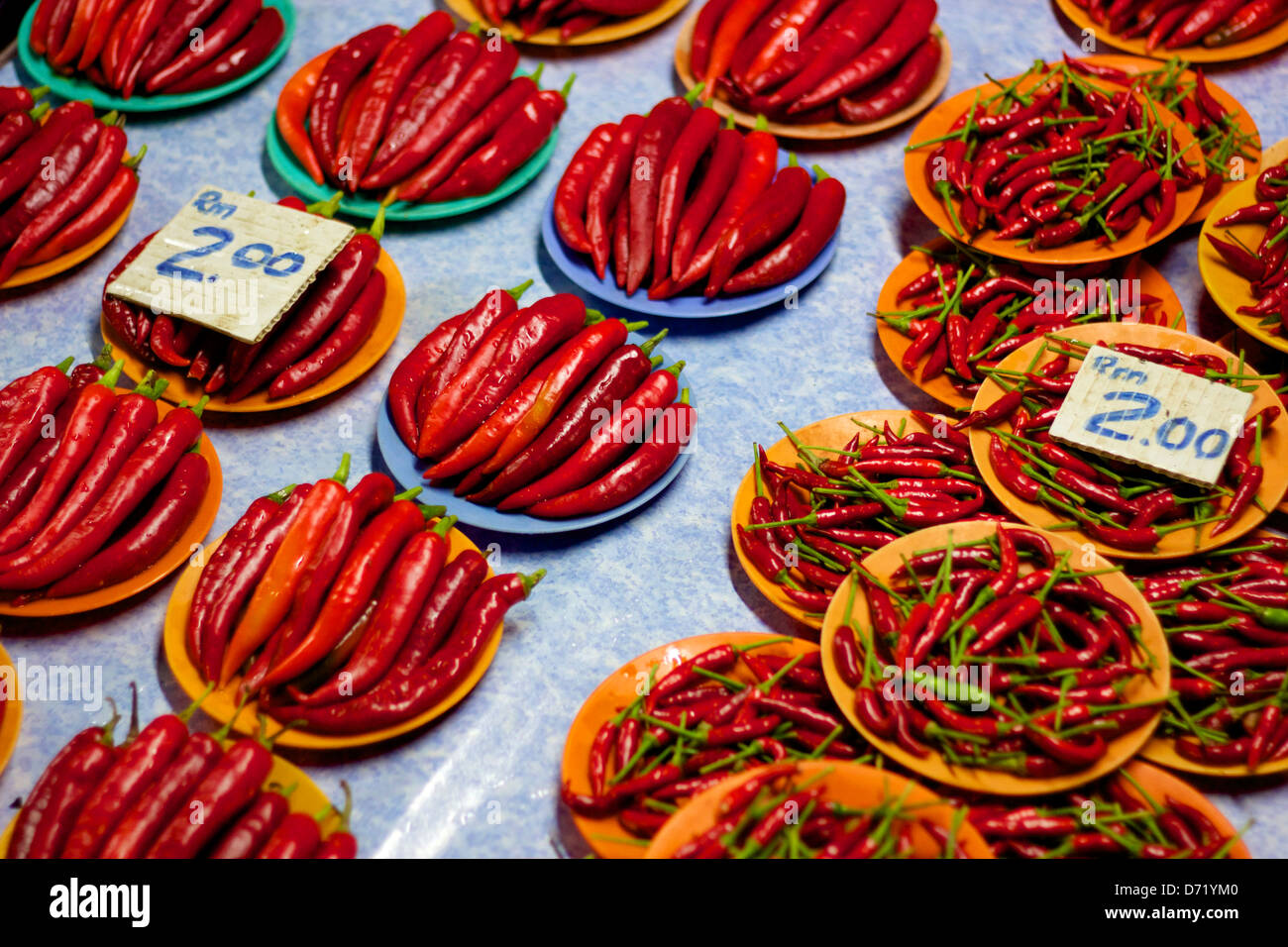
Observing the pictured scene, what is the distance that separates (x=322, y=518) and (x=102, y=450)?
71cm

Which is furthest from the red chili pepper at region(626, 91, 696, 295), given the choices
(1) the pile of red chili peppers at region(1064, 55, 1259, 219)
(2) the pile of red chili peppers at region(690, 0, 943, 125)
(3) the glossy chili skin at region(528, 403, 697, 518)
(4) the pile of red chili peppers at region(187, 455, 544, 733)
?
(1) the pile of red chili peppers at region(1064, 55, 1259, 219)

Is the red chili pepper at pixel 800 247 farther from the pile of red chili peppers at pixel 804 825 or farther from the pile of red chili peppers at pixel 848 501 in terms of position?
the pile of red chili peppers at pixel 804 825

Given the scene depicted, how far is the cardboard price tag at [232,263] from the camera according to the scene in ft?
10.0

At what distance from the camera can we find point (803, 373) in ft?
11.4

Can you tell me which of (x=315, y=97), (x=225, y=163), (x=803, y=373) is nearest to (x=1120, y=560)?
(x=803, y=373)

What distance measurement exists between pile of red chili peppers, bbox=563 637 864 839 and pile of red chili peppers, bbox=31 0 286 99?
3091 mm

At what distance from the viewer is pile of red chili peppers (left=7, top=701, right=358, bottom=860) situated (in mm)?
2162

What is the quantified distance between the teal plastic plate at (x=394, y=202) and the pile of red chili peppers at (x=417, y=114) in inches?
1.4

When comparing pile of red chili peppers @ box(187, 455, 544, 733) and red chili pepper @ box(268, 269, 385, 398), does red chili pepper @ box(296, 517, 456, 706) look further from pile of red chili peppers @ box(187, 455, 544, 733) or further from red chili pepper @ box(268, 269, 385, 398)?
red chili pepper @ box(268, 269, 385, 398)

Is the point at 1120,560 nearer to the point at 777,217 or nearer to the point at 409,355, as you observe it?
the point at 777,217

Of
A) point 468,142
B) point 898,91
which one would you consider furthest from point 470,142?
point 898,91

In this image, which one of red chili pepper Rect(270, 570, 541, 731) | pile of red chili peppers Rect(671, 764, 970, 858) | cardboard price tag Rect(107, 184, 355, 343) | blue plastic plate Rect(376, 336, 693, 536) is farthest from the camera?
cardboard price tag Rect(107, 184, 355, 343)

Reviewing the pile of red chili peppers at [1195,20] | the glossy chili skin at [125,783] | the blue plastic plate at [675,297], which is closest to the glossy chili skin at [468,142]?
the blue plastic plate at [675,297]
